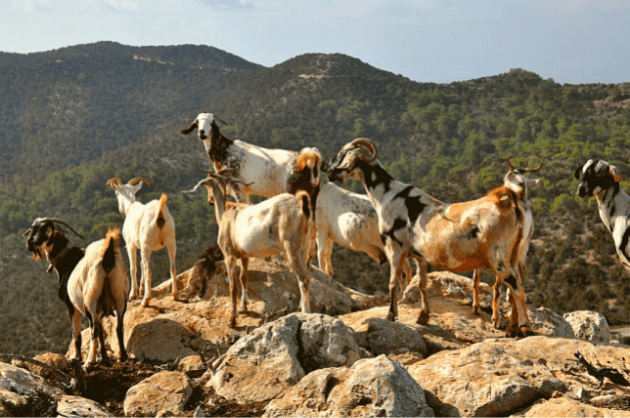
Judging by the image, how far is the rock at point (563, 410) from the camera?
4647 millimetres

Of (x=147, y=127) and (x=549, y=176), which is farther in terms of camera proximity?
(x=147, y=127)

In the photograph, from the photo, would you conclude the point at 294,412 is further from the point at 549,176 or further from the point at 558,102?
the point at 558,102

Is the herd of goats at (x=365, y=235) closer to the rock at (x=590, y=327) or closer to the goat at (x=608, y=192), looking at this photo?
the goat at (x=608, y=192)

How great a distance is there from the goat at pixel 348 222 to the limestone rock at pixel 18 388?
277 inches

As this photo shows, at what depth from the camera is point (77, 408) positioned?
537 cm

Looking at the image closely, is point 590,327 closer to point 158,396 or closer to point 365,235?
point 365,235

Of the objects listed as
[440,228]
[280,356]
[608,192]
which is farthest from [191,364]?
[608,192]

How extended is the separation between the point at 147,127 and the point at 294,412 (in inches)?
3791

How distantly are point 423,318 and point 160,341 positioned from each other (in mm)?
4809

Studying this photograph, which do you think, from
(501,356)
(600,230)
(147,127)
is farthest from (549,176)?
(147,127)

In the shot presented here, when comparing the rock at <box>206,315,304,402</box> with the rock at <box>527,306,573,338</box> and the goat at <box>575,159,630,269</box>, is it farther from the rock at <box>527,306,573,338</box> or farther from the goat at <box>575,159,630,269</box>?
the goat at <box>575,159,630,269</box>

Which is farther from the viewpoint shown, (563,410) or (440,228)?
(440,228)

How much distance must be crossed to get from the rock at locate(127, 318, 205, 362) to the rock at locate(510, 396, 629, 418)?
6027mm

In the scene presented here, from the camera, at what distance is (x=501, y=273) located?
7719 mm
